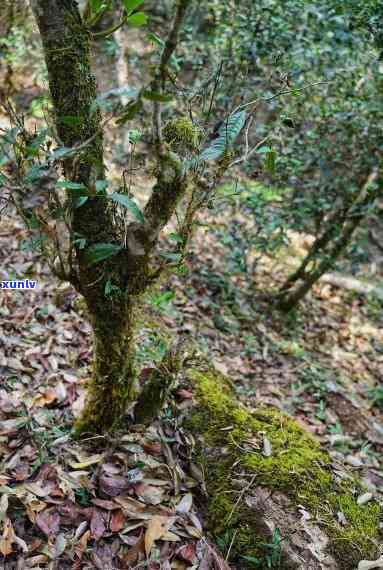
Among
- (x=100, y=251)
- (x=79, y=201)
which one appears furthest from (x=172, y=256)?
(x=79, y=201)

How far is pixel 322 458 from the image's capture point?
8.34ft

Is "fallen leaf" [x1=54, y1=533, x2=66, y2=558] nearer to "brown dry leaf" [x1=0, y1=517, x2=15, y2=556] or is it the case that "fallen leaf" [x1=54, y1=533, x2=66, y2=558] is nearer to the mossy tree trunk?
"brown dry leaf" [x1=0, y1=517, x2=15, y2=556]

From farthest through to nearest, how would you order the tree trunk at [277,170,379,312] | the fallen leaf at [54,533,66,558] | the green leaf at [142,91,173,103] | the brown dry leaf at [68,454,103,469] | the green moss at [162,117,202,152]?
1. the tree trunk at [277,170,379,312]
2. the brown dry leaf at [68,454,103,469]
3. the fallen leaf at [54,533,66,558]
4. the green moss at [162,117,202,152]
5. the green leaf at [142,91,173,103]

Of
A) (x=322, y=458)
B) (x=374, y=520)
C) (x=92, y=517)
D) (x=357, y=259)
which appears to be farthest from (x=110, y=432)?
(x=357, y=259)

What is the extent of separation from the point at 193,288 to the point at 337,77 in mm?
2256

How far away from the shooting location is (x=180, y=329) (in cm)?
390

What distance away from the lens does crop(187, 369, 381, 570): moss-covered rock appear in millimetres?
2027

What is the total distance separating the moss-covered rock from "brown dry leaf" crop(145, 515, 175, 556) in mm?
206

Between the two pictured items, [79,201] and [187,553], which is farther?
[187,553]

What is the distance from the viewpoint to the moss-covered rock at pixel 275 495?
203cm

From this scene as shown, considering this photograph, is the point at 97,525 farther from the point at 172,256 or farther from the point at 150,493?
the point at 172,256

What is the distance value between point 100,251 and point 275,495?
4.41 feet

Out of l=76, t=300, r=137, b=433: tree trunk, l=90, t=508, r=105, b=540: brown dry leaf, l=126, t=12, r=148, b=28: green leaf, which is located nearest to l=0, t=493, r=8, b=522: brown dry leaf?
l=90, t=508, r=105, b=540: brown dry leaf

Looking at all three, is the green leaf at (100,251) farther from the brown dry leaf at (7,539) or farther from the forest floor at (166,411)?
the brown dry leaf at (7,539)
